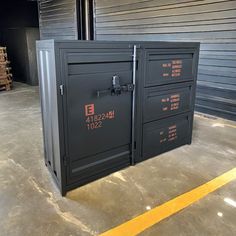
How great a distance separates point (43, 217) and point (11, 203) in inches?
15.4

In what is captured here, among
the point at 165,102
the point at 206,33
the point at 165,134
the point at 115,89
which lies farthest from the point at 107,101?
the point at 206,33

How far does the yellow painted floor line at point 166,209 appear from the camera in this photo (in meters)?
1.87

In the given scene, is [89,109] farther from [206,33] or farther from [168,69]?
[206,33]

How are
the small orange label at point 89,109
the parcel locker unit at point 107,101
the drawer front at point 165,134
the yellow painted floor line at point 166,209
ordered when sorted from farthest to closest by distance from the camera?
the drawer front at point 165,134 < the small orange label at point 89,109 < the parcel locker unit at point 107,101 < the yellow painted floor line at point 166,209

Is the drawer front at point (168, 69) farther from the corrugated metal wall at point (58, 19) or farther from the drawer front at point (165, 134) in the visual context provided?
the corrugated metal wall at point (58, 19)

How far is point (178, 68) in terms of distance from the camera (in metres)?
2.94

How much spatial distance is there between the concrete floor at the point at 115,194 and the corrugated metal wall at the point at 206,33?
1.31m

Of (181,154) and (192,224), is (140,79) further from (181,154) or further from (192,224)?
(192,224)

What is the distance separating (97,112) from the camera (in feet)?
7.80

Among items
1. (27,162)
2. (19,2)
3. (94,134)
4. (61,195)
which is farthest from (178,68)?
(19,2)

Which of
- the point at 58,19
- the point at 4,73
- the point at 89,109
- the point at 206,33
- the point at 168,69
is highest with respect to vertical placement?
the point at 58,19

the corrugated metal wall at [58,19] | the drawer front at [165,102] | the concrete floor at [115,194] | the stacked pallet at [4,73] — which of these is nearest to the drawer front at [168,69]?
the drawer front at [165,102]

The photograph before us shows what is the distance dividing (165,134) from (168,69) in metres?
0.83

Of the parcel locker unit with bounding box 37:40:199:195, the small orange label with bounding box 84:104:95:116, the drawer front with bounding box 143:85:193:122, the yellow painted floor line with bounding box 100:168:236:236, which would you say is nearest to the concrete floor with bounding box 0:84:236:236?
the yellow painted floor line with bounding box 100:168:236:236
